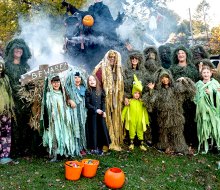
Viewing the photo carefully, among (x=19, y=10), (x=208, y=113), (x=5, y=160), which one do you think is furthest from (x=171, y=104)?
(x=19, y=10)

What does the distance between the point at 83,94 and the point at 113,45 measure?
2417 mm

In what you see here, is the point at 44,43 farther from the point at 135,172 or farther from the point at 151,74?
the point at 135,172

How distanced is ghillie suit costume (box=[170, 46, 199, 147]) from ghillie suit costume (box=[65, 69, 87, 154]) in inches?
84.3

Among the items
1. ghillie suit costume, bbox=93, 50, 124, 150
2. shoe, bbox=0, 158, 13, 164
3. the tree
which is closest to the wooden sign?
ghillie suit costume, bbox=93, 50, 124, 150

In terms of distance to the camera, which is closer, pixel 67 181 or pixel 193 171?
pixel 67 181

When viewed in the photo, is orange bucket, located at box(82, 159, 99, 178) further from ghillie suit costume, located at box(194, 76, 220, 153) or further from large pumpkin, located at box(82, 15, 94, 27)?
large pumpkin, located at box(82, 15, 94, 27)

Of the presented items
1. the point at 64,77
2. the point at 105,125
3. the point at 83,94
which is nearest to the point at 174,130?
the point at 105,125

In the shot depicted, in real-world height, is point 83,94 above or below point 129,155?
above

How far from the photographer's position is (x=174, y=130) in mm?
6180

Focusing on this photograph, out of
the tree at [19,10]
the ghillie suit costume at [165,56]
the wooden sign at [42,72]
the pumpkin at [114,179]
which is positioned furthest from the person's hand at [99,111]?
the tree at [19,10]

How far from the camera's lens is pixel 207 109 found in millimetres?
6301

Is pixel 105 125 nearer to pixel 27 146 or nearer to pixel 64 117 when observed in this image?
pixel 64 117

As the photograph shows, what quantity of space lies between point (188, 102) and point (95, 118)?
2.06m

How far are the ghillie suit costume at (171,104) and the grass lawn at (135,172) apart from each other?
0.34 meters
